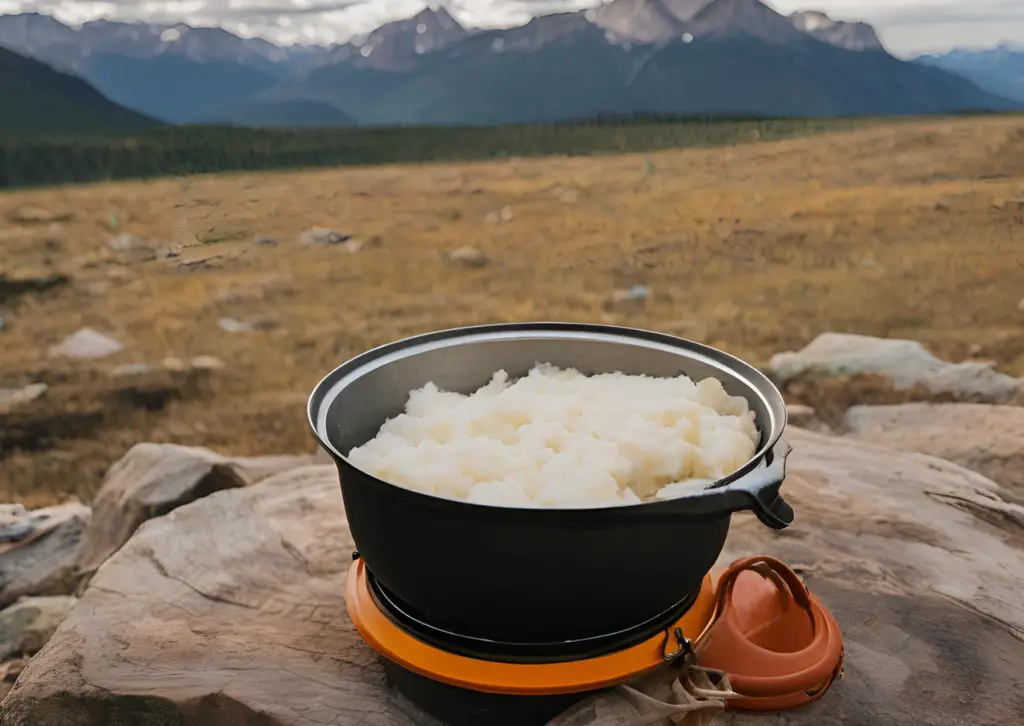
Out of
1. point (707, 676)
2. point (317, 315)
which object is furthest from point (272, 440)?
point (707, 676)

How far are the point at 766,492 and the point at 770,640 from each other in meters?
0.80

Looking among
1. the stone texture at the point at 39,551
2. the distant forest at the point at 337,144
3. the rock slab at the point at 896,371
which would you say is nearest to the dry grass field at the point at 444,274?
the distant forest at the point at 337,144

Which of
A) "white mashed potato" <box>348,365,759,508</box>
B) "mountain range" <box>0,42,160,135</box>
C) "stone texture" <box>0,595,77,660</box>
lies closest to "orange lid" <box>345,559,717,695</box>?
"white mashed potato" <box>348,365,759,508</box>

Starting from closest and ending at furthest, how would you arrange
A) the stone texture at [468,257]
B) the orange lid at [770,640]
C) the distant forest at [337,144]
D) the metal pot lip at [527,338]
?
the metal pot lip at [527,338] → the orange lid at [770,640] → the distant forest at [337,144] → the stone texture at [468,257]

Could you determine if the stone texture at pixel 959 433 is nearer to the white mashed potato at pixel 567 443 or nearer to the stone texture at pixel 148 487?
the white mashed potato at pixel 567 443

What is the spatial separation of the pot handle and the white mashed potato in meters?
0.16

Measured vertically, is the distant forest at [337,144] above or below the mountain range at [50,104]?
below

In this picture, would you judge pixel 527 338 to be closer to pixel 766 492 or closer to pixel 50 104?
pixel 766 492

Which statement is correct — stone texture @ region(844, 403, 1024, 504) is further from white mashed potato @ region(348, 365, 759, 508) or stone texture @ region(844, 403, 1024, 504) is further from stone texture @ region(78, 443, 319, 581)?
stone texture @ region(78, 443, 319, 581)

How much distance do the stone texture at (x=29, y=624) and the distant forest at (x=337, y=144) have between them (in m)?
3.61

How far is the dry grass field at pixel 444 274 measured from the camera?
557 cm

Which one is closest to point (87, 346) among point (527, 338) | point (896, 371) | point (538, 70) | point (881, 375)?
point (527, 338)

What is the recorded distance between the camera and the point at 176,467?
3307 millimetres

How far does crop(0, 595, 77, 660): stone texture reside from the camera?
2.98 metres
